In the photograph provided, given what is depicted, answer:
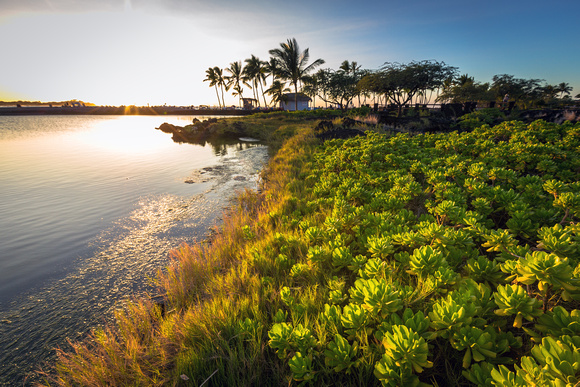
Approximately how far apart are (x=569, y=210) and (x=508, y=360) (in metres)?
2.09

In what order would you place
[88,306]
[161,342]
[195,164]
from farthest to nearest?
[195,164] < [88,306] < [161,342]

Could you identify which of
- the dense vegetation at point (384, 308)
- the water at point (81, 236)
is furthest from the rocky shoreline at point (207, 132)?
the dense vegetation at point (384, 308)

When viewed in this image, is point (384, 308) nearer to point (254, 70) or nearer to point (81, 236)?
point (81, 236)

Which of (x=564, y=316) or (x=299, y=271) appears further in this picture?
(x=299, y=271)

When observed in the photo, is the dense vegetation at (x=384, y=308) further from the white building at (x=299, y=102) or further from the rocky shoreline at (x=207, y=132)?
the white building at (x=299, y=102)

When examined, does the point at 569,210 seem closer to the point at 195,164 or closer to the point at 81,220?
the point at 81,220

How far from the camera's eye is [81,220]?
5094 millimetres

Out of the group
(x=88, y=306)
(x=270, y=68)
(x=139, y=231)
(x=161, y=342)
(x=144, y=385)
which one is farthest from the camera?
(x=270, y=68)

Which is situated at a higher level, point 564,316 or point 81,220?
point 564,316

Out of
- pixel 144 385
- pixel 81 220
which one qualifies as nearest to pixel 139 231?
pixel 81 220

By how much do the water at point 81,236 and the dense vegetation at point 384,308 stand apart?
2.49 feet

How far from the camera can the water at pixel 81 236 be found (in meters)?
2.61

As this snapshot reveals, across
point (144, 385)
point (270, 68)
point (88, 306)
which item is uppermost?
point (270, 68)

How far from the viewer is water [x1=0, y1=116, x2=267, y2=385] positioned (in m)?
2.61
